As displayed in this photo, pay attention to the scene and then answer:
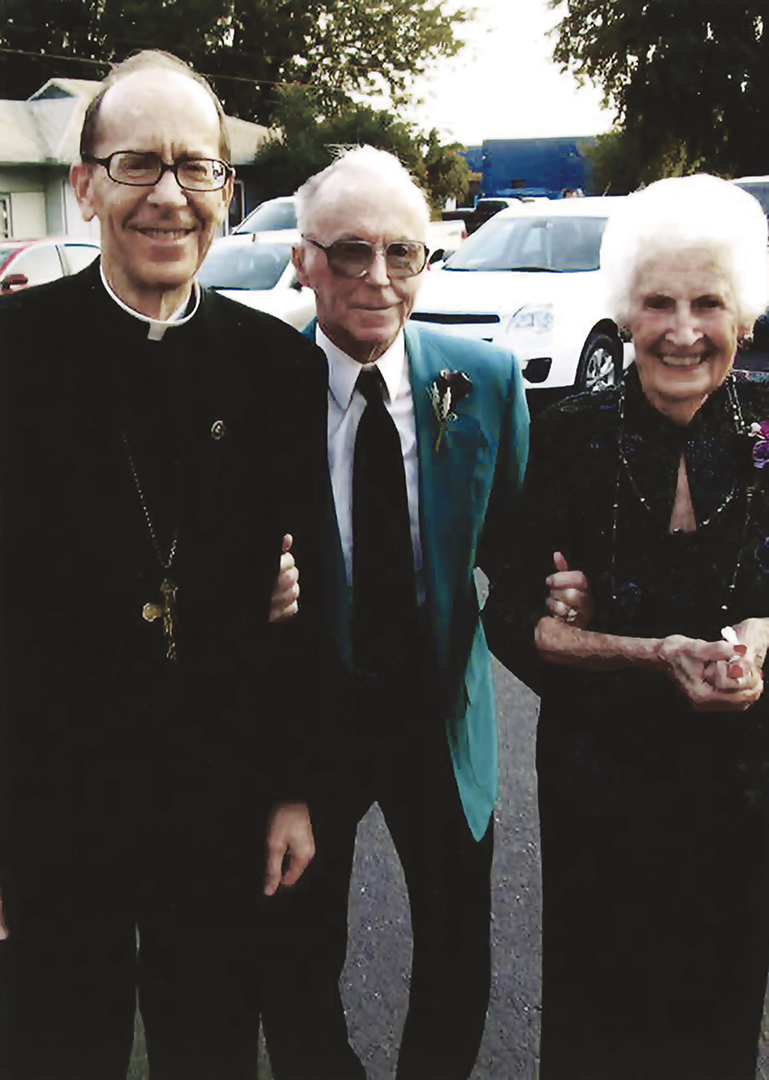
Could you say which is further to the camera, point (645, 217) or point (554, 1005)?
point (554, 1005)

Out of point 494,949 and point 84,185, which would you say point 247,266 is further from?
point 84,185

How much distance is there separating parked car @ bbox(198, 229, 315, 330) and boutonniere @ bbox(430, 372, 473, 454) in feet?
24.4

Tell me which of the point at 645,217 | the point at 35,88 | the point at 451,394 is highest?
the point at 35,88

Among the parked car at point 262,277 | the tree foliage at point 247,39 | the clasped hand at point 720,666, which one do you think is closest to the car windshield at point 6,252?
the parked car at point 262,277

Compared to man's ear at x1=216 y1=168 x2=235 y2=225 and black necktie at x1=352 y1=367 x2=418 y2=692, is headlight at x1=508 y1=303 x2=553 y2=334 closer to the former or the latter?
black necktie at x1=352 y1=367 x2=418 y2=692

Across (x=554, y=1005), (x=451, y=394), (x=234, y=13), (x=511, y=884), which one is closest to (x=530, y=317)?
(x=511, y=884)

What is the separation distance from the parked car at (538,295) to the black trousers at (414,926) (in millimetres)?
6013

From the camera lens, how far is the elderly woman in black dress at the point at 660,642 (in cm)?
Answer: 168

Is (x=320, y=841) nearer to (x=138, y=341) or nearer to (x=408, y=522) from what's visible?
(x=408, y=522)

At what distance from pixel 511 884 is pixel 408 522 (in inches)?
61.0

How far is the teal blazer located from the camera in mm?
2029

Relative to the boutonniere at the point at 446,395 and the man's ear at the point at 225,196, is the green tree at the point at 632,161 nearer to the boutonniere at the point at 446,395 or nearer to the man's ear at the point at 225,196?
the boutonniere at the point at 446,395

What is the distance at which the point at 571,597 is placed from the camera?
172 centimetres

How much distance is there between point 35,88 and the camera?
41.1 meters
